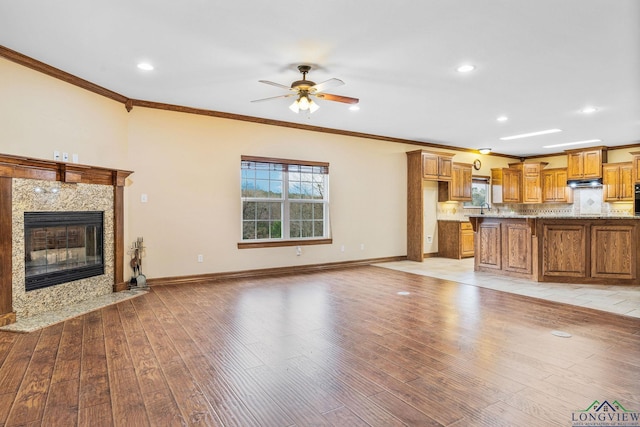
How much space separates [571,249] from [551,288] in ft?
2.68

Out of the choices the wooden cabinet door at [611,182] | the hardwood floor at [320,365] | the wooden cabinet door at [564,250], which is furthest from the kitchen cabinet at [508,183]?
the hardwood floor at [320,365]

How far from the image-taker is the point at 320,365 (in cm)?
261

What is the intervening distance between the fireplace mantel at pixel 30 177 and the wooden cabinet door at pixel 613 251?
679 centimetres

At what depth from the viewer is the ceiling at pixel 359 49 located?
2777mm

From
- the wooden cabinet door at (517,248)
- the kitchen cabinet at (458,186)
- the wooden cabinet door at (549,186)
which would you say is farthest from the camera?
the wooden cabinet door at (549,186)

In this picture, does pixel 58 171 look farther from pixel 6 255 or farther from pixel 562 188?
pixel 562 188

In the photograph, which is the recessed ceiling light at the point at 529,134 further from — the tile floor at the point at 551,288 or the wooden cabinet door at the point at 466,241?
the tile floor at the point at 551,288

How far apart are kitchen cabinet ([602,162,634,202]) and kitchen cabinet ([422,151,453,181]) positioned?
3.62 metres

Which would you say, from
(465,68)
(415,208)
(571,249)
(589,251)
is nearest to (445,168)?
(415,208)

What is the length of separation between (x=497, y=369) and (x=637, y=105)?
5.09m

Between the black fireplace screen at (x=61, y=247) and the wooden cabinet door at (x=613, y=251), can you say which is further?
the wooden cabinet door at (x=613, y=251)

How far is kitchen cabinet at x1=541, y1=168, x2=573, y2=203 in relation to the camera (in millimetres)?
9086

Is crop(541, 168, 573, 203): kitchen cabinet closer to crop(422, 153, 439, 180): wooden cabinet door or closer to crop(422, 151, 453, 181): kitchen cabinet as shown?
crop(422, 151, 453, 181): kitchen cabinet

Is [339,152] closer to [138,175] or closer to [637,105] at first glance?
[138,175]
